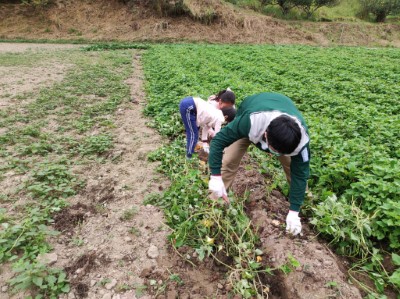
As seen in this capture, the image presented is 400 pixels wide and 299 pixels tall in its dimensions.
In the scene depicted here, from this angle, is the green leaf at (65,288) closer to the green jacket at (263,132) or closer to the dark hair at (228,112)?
the green jacket at (263,132)

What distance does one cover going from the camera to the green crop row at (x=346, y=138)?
2643 millimetres

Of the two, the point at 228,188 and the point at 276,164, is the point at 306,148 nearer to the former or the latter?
the point at 228,188

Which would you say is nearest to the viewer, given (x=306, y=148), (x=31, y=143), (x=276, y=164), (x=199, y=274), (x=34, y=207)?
(x=306, y=148)

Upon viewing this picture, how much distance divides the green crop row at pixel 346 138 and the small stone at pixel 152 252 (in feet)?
5.38

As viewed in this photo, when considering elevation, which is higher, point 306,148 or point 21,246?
point 306,148

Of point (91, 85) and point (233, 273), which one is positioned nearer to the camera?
point (233, 273)

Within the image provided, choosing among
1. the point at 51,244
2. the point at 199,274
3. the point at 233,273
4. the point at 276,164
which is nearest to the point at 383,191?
the point at 276,164

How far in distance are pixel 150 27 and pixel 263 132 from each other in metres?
26.0

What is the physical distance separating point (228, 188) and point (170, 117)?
2951 millimetres

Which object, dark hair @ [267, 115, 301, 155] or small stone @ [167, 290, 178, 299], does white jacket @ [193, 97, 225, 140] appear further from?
small stone @ [167, 290, 178, 299]

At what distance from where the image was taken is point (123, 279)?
97.7 inches

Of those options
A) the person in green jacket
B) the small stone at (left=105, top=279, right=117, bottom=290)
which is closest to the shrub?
the person in green jacket

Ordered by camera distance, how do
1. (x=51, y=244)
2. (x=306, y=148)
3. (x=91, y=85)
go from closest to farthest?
(x=306, y=148) → (x=51, y=244) → (x=91, y=85)

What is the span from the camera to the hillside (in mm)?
24484
